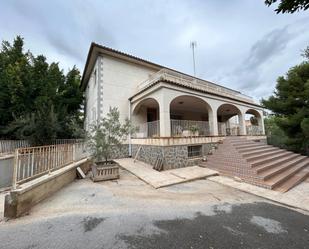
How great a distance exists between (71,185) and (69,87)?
13.8 metres

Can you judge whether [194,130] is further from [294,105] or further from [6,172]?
[6,172]

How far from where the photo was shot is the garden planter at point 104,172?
6.36m

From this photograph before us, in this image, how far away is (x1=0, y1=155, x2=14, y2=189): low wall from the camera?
27.4 feet

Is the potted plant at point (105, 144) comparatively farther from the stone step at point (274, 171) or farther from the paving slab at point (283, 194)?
the stone step at point (274, 171)

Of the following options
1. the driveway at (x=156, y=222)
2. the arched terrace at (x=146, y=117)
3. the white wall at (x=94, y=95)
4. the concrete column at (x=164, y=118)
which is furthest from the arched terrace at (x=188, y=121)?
the white wall at (x=94, y=95)

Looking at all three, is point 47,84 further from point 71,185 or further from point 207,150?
point 207,150

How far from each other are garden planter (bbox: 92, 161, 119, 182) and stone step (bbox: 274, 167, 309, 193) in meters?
6.40

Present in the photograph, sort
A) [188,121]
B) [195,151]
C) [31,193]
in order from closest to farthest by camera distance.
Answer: [31,193] < [195,151] < [188,121]

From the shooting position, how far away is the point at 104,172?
6.49 m

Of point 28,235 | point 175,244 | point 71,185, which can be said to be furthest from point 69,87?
point 175,244

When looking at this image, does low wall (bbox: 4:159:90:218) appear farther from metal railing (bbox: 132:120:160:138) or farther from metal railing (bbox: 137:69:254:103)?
metal railing (bbox: 137:69:254:103)

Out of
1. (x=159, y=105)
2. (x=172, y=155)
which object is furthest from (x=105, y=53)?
(x=172, y=155)

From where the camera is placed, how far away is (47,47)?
16.2 m

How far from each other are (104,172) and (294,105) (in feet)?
49.0
